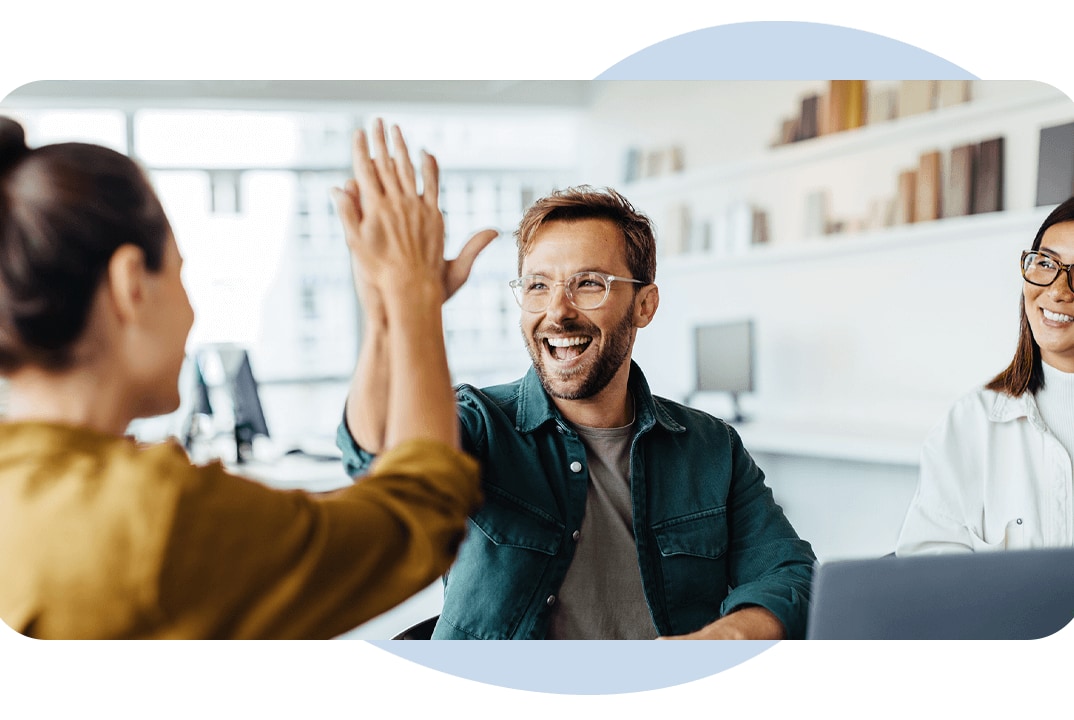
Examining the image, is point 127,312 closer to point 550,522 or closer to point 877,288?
point 550,522

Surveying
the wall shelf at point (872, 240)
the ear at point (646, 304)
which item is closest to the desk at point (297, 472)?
the ear at point (646, 304)

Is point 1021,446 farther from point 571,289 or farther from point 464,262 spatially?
point 464,262

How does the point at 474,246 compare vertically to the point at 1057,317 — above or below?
above

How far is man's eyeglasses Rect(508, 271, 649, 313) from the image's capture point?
5.36ft

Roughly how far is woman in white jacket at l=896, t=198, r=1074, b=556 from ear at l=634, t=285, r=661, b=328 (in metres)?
0.55

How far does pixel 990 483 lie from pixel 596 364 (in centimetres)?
74

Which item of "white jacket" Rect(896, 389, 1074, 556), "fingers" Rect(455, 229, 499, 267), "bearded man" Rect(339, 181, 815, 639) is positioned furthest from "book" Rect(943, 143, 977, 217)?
"fingers" Rect(455, 229, 499, 267)

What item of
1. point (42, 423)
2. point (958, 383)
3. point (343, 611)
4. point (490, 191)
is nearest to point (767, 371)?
point (958, 383)

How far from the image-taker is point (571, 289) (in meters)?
1.64

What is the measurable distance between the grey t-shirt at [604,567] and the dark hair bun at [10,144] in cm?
93

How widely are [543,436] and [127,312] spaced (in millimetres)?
682

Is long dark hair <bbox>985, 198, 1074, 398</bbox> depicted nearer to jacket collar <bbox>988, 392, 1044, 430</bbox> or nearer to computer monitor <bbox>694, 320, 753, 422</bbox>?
jacket collar <bbox>988, 392, 1044, 430</bbox>

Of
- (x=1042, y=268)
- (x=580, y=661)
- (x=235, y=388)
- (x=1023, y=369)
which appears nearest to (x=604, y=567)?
(x=580, y=661)
